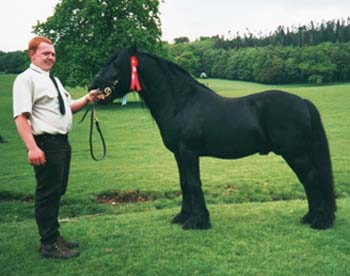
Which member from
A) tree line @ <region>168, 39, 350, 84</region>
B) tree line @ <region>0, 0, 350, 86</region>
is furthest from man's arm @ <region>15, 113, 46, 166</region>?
tree line @ <region>168, 39, 350, 84</region>

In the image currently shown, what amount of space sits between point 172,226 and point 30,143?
268 centimetres

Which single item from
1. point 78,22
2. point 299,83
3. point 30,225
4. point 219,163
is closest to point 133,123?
point 78,22

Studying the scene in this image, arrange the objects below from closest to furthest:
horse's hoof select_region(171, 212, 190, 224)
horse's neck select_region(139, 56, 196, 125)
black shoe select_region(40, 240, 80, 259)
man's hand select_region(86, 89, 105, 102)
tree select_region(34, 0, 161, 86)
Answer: black shoe select_region(40, 240, 80, 259)
man's hand select_region(86, 89, 105, 102)
horse's neck select_region(139, 56, 196, 125)
horse's hoof select_region(171, 212, 190, 224)
tree select_region(34, 0, 161, 86)

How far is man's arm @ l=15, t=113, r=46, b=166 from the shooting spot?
14.6 feet

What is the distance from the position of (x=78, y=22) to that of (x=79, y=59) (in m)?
4.19

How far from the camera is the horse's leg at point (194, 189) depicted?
5.86 metres

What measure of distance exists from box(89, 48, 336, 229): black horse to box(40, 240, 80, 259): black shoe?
177 centimetres

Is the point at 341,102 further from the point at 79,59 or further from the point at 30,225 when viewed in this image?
the point at 30,225

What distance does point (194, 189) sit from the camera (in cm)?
588

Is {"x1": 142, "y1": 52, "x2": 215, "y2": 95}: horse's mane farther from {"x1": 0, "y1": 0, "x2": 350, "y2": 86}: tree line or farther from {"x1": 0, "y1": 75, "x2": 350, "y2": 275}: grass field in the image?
{"x1": 0, "y1": 0, "x2": 350, "y2": 86}: tree line

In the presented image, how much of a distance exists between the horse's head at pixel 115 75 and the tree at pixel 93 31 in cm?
2757

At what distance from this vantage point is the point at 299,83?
7700 cm

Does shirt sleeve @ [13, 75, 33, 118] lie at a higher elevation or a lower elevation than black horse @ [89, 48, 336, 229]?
higher

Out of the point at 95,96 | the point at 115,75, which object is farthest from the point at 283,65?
the point at 95,96
